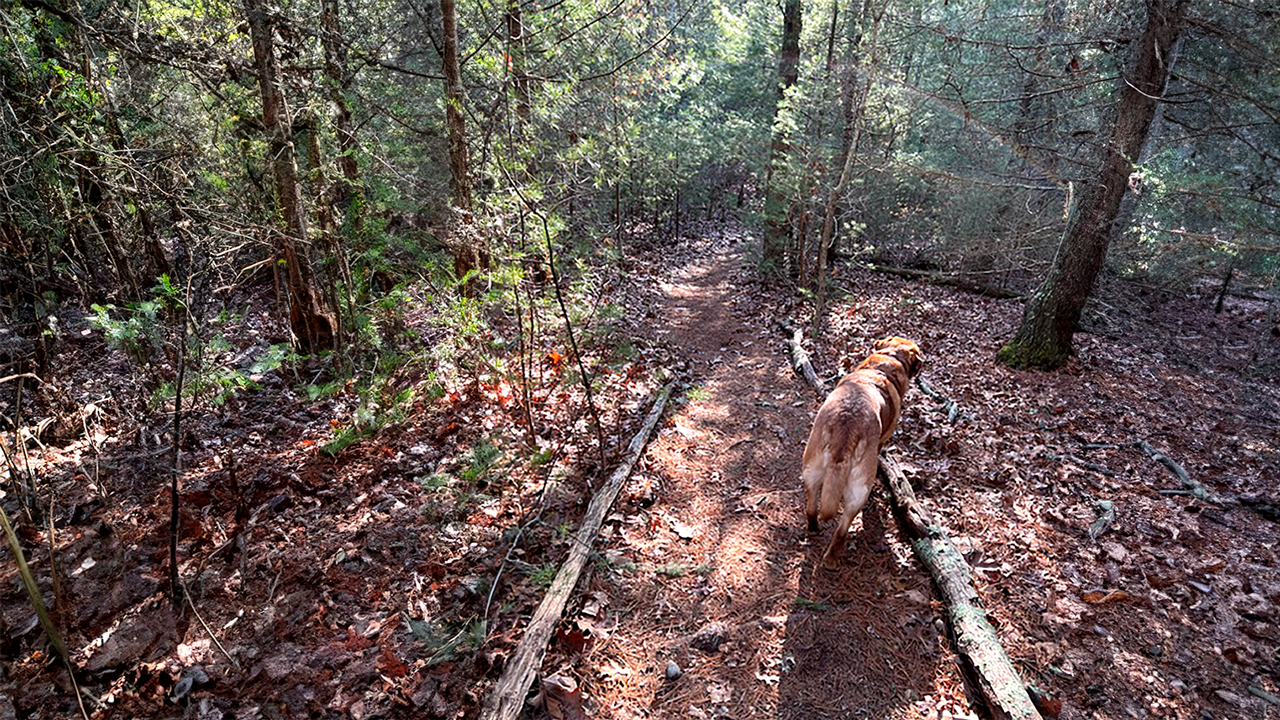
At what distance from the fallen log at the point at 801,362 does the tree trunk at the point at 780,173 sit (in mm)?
3819

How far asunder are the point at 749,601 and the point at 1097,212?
7.21 meters

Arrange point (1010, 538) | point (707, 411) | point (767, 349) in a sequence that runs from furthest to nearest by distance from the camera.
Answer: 1. point (767, 349)
2. point (707, 411)
3. point (1010, 538)

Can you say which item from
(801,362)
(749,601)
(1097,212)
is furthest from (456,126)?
(1097,212)

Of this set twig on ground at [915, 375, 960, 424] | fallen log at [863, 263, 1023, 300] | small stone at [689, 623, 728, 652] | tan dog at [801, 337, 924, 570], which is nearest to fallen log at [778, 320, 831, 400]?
twig on ground at [915, 375, 960, 424]

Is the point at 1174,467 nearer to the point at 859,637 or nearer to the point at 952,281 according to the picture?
the point at 859,637

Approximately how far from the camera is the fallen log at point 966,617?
2.91m

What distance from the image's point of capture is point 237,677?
304 centimetres

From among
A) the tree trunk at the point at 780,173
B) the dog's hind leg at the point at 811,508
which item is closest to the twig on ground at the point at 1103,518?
the dog's hind leg at the point at 811,508

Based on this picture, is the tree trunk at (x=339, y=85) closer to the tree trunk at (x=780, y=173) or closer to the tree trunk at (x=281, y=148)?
the tree trunk at (x=281, y=148)

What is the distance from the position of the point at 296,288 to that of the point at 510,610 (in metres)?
5.83

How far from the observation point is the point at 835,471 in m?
3.91

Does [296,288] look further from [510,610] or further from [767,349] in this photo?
[767,349]

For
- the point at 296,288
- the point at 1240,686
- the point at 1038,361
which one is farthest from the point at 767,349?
the point at 296,288

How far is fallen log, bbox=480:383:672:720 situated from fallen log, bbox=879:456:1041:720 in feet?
8.33
